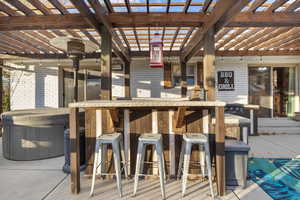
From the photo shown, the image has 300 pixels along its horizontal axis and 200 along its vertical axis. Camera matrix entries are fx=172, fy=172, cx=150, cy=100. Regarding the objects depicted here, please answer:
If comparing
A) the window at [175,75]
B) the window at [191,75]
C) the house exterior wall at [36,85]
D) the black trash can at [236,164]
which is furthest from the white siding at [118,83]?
the black trash can at [236,164]

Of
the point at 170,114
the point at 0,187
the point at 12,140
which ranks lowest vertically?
the point at 0,187

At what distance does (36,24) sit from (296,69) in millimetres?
8328

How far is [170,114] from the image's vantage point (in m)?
2.63

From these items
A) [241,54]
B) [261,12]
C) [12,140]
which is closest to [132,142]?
[12,140]

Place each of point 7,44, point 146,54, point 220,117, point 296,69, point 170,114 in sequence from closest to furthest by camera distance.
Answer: point 220,117 → point 170,114 → point 7,44 → point 146,54 → point 296,69

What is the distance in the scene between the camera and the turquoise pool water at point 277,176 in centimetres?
225

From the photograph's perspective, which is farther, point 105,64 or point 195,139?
point 105,64

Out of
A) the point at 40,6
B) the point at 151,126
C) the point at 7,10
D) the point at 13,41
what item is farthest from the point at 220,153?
the point at 13,41

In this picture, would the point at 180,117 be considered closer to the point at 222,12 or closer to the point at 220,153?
the point at 220,153

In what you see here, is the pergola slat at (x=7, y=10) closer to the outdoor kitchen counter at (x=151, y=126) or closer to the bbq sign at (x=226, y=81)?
the outdoor kitchen counter at (x=151, y=126)

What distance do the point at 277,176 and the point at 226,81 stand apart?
14.4ft

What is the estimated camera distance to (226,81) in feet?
21.4

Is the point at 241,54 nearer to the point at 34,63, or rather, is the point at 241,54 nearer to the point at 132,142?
the point at 132,142

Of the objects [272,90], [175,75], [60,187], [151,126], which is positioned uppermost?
[175,75]
